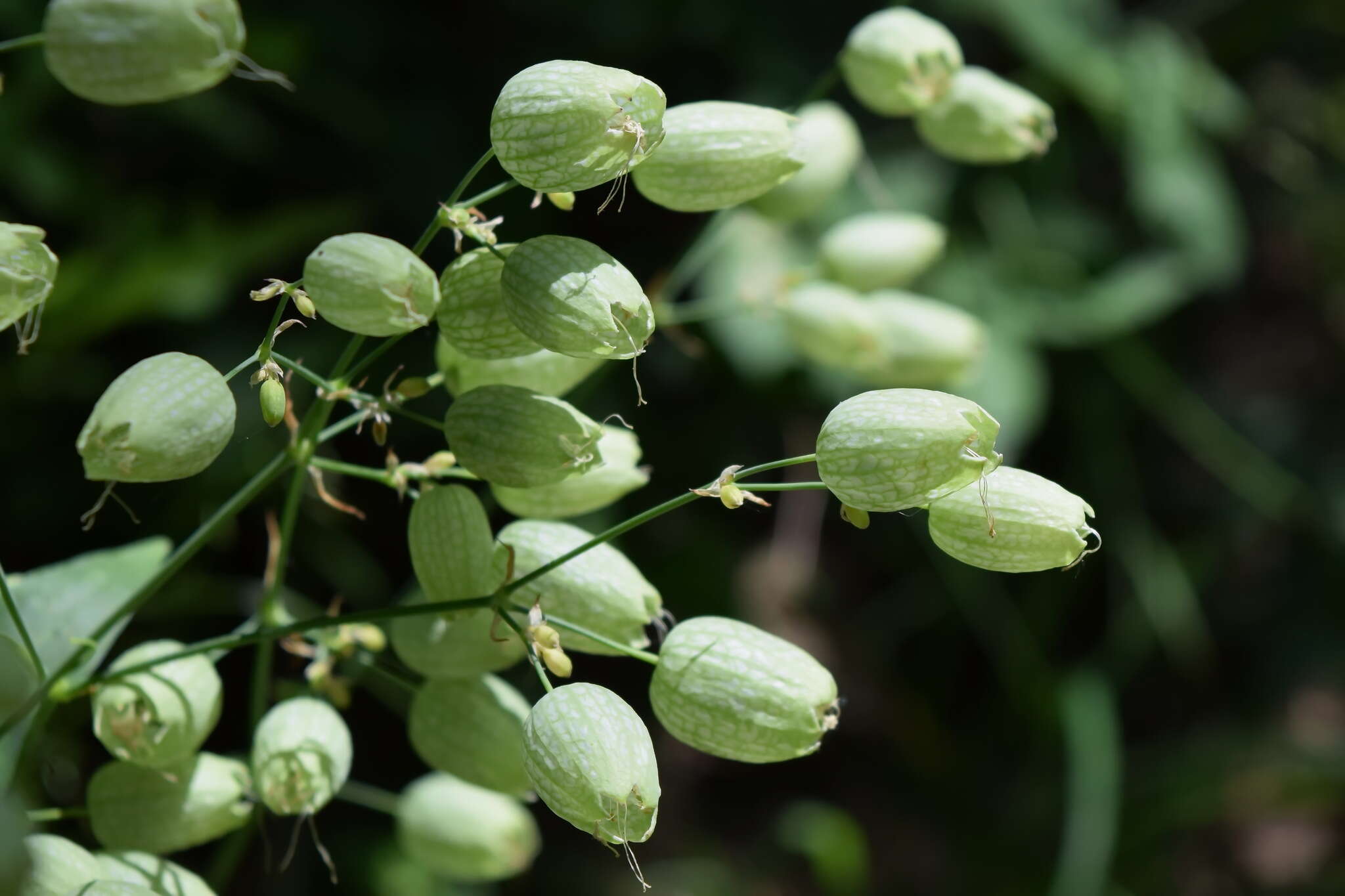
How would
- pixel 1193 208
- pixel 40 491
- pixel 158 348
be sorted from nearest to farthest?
pixel 40 491
pixel 158 348
pixel 1193 208

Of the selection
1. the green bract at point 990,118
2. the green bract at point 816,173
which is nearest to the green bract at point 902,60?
the green bract at point 990,118

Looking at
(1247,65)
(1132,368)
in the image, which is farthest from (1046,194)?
(1247,65)

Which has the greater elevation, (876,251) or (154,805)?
(876,251)

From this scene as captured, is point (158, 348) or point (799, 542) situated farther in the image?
point (799, 542)

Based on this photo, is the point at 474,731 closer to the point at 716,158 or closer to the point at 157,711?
the point at 157,711

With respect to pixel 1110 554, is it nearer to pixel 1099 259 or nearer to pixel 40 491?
pixel 1099 259

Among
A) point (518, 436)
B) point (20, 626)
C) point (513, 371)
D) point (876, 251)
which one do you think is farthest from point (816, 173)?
point (20, 626)

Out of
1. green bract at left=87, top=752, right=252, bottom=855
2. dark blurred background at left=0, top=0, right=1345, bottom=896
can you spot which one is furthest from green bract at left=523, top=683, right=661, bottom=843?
dark blurred background at left=0, top=0, right=1345, bottom=896
